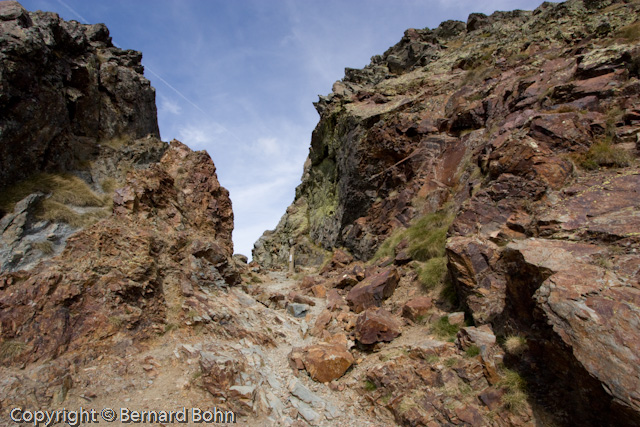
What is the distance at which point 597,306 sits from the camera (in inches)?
178

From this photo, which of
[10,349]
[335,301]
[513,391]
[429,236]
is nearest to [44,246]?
[10,349]

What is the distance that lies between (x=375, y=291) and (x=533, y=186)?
5615 millimetres

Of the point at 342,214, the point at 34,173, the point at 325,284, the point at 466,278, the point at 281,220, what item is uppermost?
the point at 281,220

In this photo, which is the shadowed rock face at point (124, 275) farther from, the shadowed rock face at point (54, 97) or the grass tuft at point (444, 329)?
the grass tuft at point (444, 329)

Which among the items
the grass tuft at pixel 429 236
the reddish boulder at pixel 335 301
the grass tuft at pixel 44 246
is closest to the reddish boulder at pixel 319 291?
the reddish boulder at pixel 335 301

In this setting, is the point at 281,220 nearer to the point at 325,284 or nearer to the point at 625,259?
the point at 325,284

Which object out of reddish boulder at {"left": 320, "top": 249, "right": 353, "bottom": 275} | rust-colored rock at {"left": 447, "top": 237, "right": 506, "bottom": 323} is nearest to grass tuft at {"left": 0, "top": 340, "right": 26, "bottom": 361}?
rust-colored rock at {"left": 447, "top": 237, "right": 506, "bottom": 323}

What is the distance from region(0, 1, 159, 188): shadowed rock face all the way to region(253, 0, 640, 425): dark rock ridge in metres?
11.5

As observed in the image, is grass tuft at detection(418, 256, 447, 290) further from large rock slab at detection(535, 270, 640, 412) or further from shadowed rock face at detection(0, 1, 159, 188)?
shadowed rock face at detection(0, 1, 159, 188)

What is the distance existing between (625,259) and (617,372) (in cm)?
208

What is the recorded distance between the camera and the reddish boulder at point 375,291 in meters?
10.3

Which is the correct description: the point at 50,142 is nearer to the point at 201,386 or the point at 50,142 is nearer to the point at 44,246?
the point at 44,246

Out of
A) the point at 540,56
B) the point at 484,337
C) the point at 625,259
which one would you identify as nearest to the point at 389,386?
the point at 484,337

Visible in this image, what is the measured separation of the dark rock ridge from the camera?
15.0 ft
